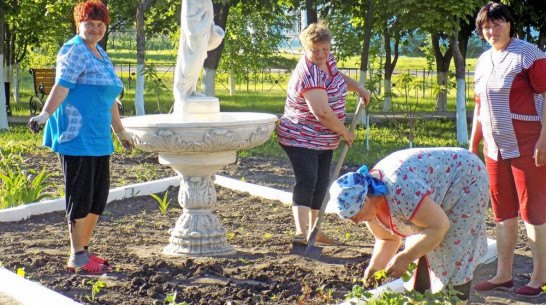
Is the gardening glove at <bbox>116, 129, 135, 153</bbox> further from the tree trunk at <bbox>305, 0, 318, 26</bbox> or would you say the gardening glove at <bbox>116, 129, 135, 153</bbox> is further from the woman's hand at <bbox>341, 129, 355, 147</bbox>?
the tree trunk at <bbox>305, 0, 318, 26</bbox>

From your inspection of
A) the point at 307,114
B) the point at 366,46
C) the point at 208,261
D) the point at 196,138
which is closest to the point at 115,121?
the point at 196,138

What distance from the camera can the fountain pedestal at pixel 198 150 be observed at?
5.77 metres

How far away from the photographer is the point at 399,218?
3941 millimetres

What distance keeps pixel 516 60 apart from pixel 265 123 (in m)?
1.77

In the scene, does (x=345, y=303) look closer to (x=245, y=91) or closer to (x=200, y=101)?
(x=200, y=101)

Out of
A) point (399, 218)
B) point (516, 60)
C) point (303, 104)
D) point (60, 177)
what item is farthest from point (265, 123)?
point (60, 177)

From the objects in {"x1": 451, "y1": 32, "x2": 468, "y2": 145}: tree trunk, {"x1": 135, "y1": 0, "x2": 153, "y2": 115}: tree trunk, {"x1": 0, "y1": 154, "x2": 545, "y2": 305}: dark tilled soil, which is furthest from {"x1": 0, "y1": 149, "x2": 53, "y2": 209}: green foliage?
{"x1": 451, "y1": 32, "x2": 468, "y2": 145}: tree trunk

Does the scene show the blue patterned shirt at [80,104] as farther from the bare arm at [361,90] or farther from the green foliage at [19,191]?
the green foliage at [19,191]

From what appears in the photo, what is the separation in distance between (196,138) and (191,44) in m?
0.95

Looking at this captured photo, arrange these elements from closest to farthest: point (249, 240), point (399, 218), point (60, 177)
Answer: point (399, 218)
point (249, 240)
point (60, 177)

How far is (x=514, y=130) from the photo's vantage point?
525 centimetres

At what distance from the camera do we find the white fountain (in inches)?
227

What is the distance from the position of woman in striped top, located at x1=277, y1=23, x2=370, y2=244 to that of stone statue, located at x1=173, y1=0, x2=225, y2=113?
2.43 ft

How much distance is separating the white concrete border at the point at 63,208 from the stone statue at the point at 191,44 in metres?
1.79
